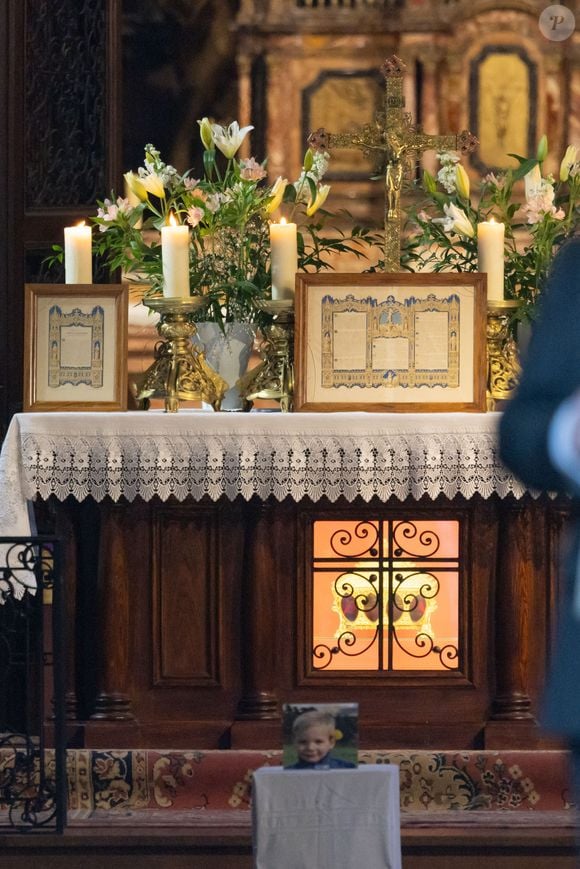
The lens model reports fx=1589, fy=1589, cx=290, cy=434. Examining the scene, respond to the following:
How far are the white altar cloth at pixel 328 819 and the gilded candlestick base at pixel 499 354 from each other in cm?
140

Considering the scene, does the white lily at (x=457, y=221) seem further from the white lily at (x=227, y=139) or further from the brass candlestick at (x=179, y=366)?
the brass candlestick at (x=179, y=366)

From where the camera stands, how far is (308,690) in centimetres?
462

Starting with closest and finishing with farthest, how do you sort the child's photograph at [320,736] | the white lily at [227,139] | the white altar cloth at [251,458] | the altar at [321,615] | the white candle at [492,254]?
the child's photograph at [320,736] → the white altar cloth at [251,458] → the altar at [321,615] → the white candle at [492,254] → the white lily at [227,139]

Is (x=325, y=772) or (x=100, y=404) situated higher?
(x=100, y=404)

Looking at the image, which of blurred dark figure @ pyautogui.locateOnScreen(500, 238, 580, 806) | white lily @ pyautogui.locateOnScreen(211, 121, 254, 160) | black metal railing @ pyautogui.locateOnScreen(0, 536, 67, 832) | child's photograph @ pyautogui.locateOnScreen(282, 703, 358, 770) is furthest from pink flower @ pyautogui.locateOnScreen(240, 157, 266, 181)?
blurred dark figure @ pyautogui.locateOnScreen(500, 238, 580, 806)

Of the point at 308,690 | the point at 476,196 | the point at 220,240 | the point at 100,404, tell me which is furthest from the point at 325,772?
the point at 476,196

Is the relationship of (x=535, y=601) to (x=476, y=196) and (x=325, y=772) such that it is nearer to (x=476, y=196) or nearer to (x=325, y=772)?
(x=325, y=772)

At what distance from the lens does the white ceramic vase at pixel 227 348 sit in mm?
4875

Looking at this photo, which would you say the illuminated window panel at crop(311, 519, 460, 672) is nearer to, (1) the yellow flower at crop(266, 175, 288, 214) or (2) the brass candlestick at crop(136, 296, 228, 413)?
(2) the brass candlestick at crop(136, 296, 228, 413)

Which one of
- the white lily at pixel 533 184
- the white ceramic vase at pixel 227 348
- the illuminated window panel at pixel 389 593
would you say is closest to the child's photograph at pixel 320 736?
the illuminated window panel at pixel 389 593

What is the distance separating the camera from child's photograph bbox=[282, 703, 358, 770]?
3.65m

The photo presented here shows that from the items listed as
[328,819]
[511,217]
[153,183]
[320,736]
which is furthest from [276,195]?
[328,819]

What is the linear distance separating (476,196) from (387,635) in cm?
336

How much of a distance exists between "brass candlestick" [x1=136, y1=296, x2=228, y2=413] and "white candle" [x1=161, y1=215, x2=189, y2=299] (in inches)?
1.3
